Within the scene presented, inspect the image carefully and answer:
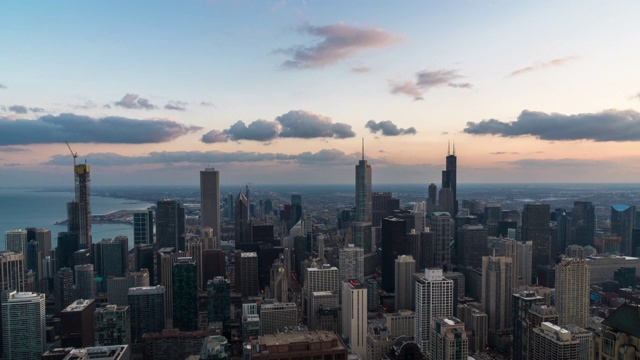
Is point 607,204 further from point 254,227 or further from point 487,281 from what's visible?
point 254,227

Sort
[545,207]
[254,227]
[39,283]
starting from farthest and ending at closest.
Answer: [254,227] → [545,207] → [39,283]

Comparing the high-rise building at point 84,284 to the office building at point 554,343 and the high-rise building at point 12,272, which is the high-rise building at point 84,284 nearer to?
the high-rise building at point 12,272

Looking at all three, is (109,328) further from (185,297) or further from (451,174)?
(451,174)

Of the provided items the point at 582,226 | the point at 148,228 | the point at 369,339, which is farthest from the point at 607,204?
the point at 148,228

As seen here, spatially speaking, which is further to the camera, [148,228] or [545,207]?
[148,228]

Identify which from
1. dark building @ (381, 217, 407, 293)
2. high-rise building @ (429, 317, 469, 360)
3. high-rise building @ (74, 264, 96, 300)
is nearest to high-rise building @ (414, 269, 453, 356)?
high-rise building @ (429, 317, 469, 360)

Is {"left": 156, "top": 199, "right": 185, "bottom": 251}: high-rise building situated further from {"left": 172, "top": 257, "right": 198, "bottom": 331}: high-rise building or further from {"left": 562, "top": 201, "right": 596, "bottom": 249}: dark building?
{"left": 562, "top": 201, "right": 596, "bottom": 249}: dark building
